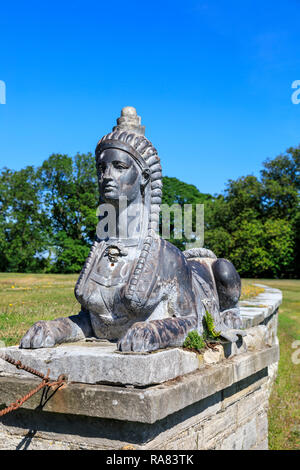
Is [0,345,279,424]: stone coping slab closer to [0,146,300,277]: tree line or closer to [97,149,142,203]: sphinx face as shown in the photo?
[97,149,142,203]: sphinx face

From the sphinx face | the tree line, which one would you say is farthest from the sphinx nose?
the tree line

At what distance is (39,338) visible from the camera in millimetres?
3703

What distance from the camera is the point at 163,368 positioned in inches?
129

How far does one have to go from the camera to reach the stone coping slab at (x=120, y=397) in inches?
118

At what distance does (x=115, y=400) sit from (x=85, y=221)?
3233cm

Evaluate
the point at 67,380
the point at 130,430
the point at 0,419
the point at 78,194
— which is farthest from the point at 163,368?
the point at 78,194

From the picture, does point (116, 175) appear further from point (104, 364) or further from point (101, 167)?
point (104, 364)

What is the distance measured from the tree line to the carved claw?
1185 inches

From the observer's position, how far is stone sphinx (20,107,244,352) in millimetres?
3865

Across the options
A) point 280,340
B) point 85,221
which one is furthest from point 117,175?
point 85,221

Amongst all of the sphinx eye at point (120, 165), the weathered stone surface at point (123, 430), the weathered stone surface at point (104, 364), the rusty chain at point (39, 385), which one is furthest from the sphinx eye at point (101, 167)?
the weathered stone surface at point (123, 430)

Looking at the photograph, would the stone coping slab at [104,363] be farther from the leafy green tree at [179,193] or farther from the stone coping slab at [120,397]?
the leafy green tree at [179,193]

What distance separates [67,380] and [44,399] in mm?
196

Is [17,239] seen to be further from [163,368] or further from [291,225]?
[163,368]
